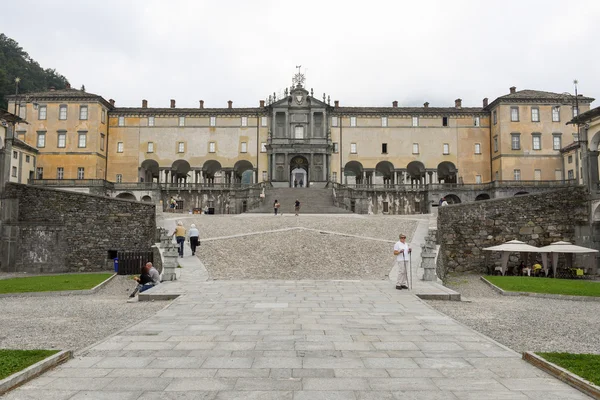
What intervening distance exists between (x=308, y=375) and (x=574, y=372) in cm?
352

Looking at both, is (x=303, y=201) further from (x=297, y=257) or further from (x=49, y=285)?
(x=49, y=285)

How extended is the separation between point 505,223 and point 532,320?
1579 cm

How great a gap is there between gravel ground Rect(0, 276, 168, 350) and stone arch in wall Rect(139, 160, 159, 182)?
44756 mm

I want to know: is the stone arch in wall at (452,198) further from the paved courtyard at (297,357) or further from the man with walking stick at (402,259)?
the paved courtyard at (297,357)

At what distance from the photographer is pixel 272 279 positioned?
1675 centimetres

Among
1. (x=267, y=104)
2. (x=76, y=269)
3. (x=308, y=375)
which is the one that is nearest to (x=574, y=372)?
(x=308, y=375)

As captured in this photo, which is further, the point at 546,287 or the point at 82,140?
the point at 82,140

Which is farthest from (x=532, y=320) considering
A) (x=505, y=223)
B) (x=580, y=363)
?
(x=505, y=223)

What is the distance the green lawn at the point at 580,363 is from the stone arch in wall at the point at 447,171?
54.2 meters

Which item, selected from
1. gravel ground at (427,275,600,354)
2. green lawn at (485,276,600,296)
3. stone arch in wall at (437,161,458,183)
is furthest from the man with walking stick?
stone arch in wall at (437,161,458,183)

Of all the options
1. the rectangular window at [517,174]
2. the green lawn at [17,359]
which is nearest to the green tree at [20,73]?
the rectangular window at [517,174]

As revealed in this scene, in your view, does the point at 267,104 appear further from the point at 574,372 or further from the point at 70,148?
the point at 574,372

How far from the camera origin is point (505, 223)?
83.8 feet

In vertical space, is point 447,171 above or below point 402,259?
above
